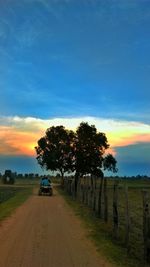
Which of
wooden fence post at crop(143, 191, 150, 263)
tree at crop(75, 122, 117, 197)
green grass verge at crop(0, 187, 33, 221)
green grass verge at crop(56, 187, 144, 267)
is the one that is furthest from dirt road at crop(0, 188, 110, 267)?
tree at crop(75, 122, 117, 197)

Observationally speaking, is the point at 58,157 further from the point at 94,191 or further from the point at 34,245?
the point at 34,245

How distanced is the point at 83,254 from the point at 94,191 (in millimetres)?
19334

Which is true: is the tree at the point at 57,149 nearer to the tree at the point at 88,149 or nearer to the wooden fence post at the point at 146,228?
the tree at the point at 88,149

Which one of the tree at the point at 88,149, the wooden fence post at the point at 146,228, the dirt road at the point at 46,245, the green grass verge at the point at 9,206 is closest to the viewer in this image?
the dirt road at the point at 46,245

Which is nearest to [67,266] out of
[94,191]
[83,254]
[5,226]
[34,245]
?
[83,254]

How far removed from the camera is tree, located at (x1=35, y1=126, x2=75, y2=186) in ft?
274

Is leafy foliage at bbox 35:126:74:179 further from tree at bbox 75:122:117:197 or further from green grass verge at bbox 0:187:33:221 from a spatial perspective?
green grass verge at bbox 0:187:33:221

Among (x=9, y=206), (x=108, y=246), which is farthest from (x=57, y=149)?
(x=108, y=246)

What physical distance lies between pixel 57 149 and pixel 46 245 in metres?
70.7

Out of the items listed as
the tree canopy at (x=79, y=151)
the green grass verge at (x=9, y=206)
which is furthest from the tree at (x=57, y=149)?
the green grass verge at (x=9, y=206)

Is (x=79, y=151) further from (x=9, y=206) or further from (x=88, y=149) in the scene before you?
(x=9, y=206)


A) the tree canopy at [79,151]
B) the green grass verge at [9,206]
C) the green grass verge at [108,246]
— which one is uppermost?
the tree canopy at [79,151]

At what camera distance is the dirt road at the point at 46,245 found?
13.7 m

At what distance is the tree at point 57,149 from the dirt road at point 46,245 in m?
58.0
